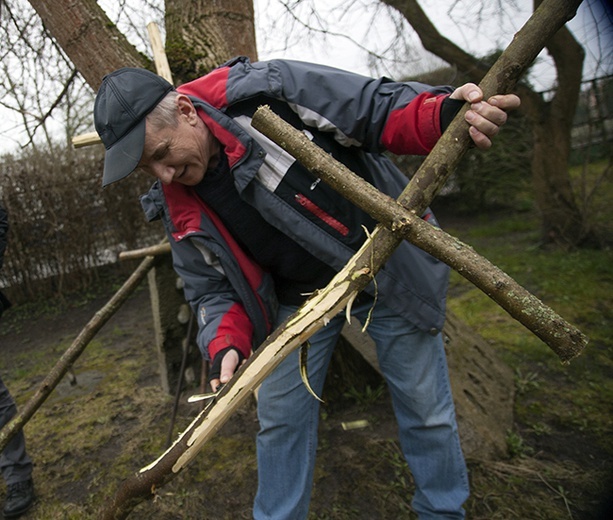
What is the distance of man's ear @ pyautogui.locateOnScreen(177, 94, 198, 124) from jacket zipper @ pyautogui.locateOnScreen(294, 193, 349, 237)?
1.45 ft

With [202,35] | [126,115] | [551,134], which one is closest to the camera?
[126,115]

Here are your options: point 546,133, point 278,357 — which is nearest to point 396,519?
point 278,357

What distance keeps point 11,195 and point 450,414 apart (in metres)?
6.11

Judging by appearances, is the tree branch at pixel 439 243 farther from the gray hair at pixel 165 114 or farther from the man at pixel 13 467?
the man at pixel 13 467

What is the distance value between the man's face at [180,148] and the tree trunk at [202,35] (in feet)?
4.61

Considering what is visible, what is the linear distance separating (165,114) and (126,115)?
0.12 meters

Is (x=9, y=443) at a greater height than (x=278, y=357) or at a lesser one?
lesser

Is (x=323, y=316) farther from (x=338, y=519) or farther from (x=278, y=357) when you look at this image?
(x=338, y=519)

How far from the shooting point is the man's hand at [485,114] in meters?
1.32

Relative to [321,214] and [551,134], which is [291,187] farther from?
[551,134]

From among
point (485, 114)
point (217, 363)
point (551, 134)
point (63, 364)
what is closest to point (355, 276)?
point (485, 114)

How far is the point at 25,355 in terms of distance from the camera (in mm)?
5184

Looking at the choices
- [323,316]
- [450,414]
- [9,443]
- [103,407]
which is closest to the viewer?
[323,316]

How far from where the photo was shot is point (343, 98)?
1.61 m
